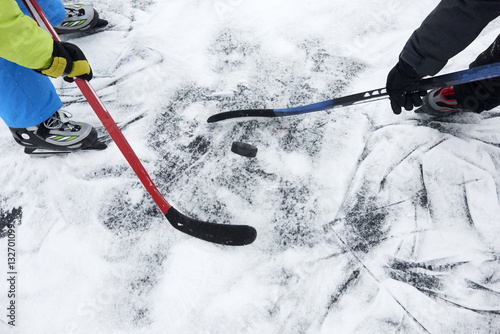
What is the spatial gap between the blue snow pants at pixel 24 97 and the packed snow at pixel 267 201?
289 millimetres

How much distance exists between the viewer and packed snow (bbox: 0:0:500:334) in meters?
1.42

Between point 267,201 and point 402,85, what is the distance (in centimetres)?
84

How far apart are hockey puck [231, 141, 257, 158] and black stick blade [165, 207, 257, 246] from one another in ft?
1.33

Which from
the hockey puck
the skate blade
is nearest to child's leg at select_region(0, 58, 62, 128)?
the skate blade

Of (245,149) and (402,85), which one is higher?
(402,85)

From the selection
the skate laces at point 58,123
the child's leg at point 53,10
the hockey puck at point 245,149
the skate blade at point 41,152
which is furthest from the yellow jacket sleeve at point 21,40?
the hockey puck at point 245,149

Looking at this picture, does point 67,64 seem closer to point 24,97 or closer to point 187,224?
point 24,97

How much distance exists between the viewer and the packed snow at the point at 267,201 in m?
1.42

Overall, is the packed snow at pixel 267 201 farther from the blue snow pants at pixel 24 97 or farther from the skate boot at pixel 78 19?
the blue snow pants at pixel 24 97

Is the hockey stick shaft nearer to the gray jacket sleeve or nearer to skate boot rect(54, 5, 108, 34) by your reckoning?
skate boot rect(54, 5, 108, 34)

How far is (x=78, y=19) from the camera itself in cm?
210

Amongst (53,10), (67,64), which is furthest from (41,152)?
(53,10)

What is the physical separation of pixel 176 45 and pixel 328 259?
1.66 m

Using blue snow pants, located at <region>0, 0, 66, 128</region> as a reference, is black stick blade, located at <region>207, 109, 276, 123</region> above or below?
below
